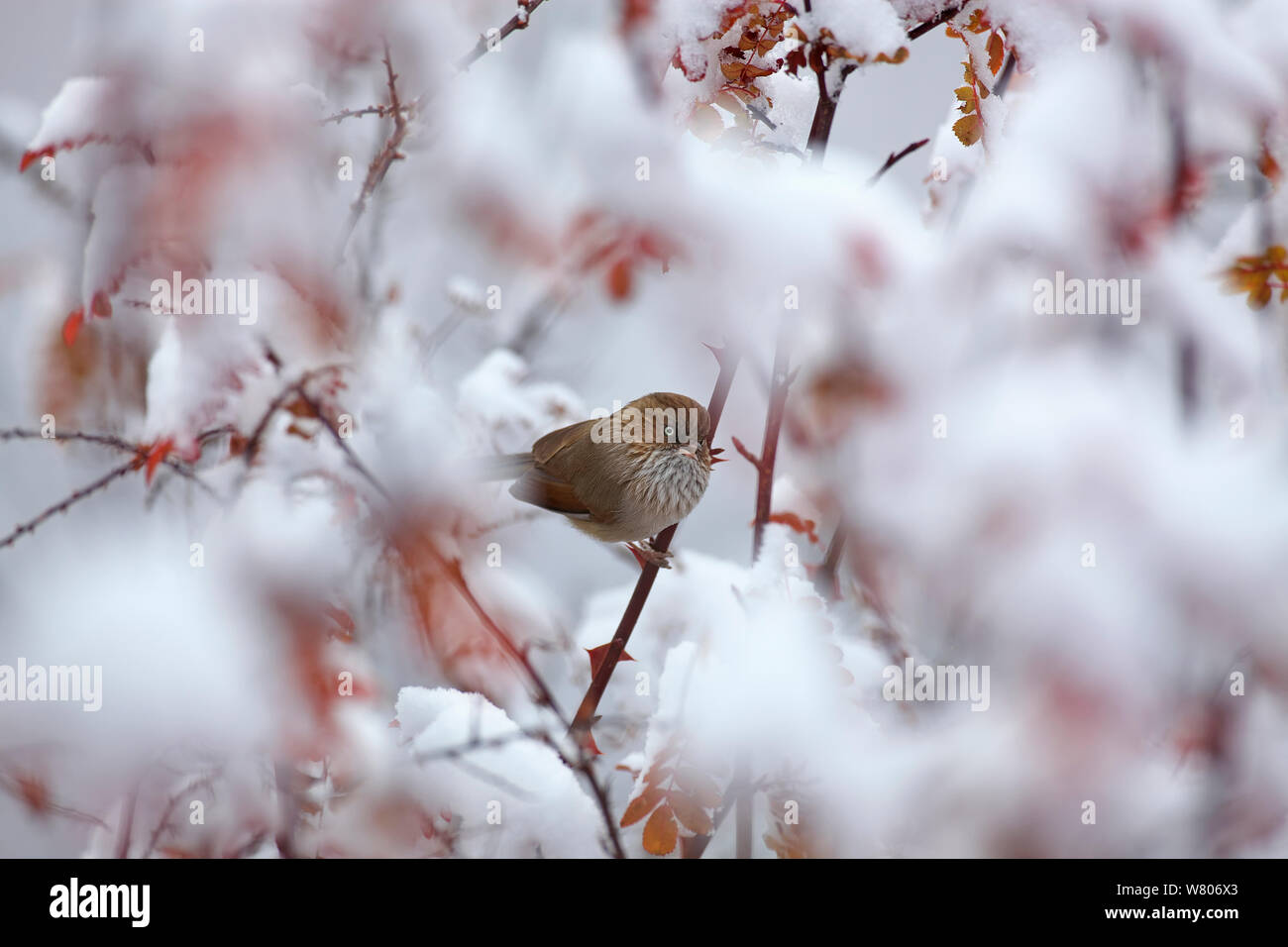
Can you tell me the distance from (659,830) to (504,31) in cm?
90

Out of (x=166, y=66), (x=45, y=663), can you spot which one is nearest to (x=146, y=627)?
(x=45, y=663)

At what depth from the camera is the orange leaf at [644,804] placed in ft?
2.89

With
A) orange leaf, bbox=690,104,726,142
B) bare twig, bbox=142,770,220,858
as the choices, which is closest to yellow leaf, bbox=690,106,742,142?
orange leaf, bbox=690,104,726,142

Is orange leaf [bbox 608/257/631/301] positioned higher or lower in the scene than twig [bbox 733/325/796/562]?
higher

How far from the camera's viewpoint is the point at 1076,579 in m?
0.56

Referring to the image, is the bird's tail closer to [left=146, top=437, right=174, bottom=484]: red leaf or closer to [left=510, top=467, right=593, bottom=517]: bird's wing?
[left=510, top=467, right=593, bottom=517]: bird's wing

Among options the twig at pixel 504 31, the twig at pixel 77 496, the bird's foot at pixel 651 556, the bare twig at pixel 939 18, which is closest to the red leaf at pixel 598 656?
the bird's foot at pixel 651 556

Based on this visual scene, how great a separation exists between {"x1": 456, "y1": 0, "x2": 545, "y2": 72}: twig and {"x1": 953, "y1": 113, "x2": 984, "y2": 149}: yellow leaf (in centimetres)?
50

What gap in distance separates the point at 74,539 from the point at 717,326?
831 mm

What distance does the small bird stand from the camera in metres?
1.05

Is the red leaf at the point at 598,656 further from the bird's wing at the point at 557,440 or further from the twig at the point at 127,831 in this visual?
the twig at the point at 127,831

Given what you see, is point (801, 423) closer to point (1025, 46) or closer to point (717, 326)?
point (717, 326)

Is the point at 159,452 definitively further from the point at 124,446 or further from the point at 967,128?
the point at 967,128

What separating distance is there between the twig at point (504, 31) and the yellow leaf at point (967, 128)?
495mm
